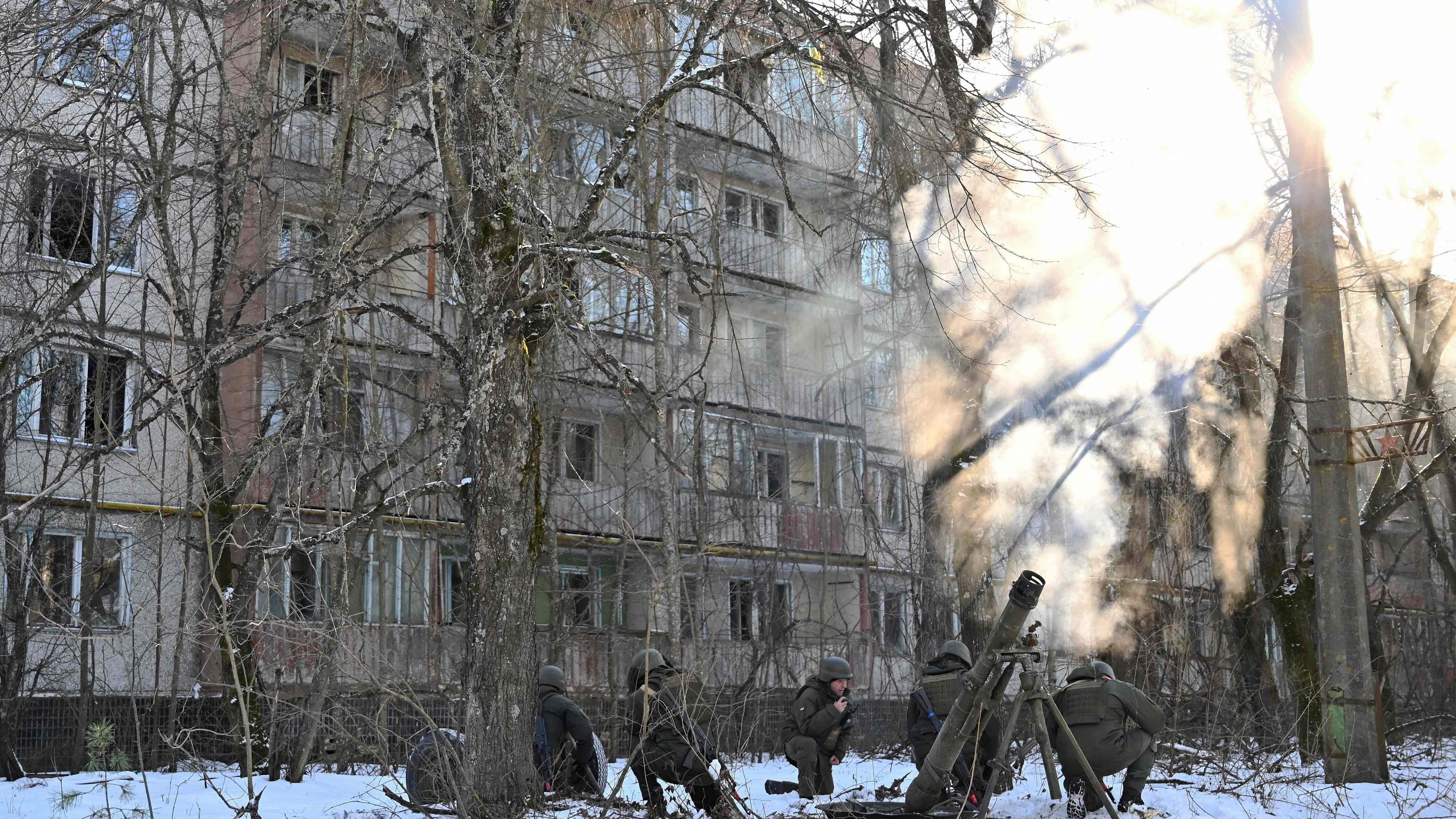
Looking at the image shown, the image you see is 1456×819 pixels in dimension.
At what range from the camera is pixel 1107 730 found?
8656 millimetres

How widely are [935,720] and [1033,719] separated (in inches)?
101

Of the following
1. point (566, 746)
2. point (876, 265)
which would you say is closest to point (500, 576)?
point (566, 746)

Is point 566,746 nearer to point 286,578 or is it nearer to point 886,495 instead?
point 286,578

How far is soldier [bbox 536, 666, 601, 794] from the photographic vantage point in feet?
31.0

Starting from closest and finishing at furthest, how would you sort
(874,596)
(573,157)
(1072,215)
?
(573,157)
(1072,215)
(874,596)

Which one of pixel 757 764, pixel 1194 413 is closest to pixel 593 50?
pixel 757 764

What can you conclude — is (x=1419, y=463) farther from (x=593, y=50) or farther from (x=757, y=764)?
(x=593, y=50)

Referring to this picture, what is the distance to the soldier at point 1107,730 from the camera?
337 inches

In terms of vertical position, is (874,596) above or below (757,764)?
above

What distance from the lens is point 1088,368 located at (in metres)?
23.0

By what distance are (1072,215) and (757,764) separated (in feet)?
32.8

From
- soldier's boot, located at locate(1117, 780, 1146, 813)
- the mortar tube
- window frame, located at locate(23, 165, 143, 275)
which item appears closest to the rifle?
soldier's boot, located at locate(1117, 780, 1146, 813)

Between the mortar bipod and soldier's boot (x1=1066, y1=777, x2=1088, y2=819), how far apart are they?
82 centimetres

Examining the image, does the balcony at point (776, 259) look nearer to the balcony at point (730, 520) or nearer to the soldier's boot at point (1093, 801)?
the balcony at point (730, 520)
